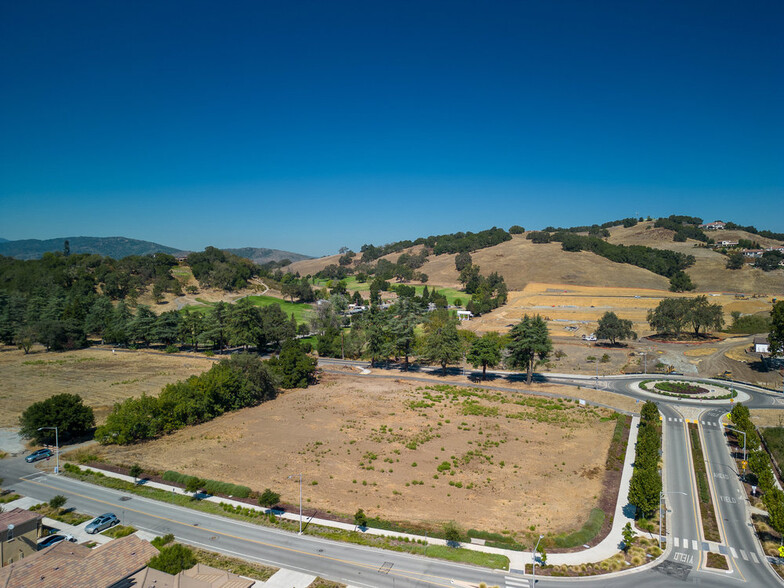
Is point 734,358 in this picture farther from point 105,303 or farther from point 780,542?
point 105,303

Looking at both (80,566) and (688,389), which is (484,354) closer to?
(688,389)

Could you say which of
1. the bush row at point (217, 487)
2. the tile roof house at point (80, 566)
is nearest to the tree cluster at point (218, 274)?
the bush row at point (217, 487)

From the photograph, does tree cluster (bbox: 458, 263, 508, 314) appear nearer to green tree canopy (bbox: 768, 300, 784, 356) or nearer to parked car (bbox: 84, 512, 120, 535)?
green tree canopy (bbox: 768, 300, 784, 356)

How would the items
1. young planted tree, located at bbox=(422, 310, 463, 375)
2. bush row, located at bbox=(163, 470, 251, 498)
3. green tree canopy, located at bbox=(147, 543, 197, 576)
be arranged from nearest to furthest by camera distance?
green tree canopy, located at bbox=(147, 543, 197, 576) < bush row, located at bbox=(163, 470, 251, 498) < young planted tree, located at bbox=(422, 310, 463, 375)

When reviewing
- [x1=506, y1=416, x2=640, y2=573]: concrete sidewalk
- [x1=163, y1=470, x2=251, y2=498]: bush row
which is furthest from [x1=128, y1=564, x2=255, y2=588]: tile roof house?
[x1=506, y1=416, x2=640, y2=573]: concrete sidewalk

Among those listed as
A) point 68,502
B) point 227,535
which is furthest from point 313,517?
point 68,502

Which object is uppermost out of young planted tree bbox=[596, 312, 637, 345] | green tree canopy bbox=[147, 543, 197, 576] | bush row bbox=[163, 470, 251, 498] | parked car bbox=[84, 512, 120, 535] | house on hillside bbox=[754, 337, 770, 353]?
young planted tree bbox=[596, 312, 637, 345]

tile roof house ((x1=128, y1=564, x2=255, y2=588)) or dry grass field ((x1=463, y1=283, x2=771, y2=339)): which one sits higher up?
dry grass field ((x1=463, y1=283, x2=771, y2=339))
